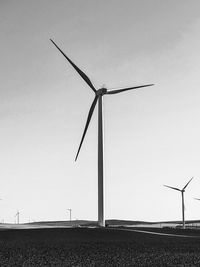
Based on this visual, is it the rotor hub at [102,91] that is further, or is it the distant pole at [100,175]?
the rotor hub at [102,91]

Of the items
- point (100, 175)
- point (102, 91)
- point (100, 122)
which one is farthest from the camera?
point (102, 91)

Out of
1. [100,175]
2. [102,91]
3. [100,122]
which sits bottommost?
[100,175]

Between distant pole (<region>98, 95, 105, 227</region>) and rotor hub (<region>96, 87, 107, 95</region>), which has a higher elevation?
rotor hub (<region>96, 87, 107, 95</region>)

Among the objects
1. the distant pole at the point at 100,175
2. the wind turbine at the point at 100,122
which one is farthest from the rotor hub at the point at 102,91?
the distant pole at the point at 100,175

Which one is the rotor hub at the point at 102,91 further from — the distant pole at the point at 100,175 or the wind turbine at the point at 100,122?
the distant pole at the point at 100,175

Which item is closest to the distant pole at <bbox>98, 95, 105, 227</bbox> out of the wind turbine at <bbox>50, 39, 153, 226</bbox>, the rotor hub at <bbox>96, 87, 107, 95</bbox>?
the wind turbine at <bbox>50, 39, 153, 226</bbox>

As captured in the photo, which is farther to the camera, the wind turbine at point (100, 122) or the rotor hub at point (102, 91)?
the rotor hub at point (102, 91)

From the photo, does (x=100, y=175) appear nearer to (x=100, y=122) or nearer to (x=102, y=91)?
(x=100, y=122)

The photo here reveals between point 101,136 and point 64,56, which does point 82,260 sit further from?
point 64,56

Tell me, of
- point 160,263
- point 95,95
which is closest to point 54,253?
point 160,263

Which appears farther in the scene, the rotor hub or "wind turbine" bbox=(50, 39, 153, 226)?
the rotor hub

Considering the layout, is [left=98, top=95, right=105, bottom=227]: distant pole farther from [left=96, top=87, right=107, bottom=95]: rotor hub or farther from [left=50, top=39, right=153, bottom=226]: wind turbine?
[left=96, top=87, right=107, bottom=95]: rotor hub

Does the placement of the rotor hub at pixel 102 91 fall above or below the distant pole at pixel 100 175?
above

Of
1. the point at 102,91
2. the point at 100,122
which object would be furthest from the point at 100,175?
the point at 102,91
